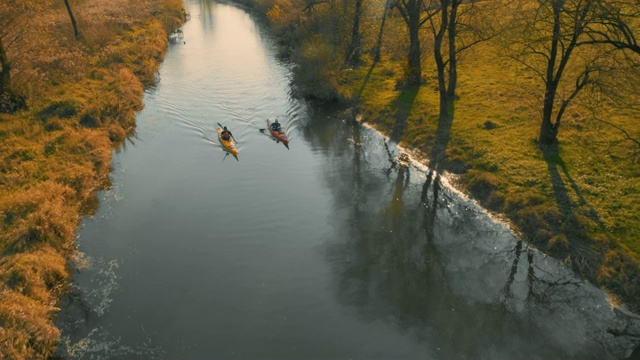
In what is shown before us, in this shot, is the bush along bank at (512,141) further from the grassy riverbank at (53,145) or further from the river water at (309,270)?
the grassy riverbank at (53,145)

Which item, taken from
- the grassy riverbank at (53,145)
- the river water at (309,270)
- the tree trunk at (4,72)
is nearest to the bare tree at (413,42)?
the river water at (309,270)

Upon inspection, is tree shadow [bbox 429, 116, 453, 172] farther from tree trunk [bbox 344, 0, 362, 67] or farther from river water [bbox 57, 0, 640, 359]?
tree trunk [bbox 344, 0, 362, 67]

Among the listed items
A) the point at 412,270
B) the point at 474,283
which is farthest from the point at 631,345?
the point at 412,270

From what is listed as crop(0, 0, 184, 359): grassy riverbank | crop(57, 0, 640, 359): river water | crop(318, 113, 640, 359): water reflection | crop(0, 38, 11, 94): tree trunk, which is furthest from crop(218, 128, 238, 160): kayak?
crop(0, 38, 11, 94): tree trunk

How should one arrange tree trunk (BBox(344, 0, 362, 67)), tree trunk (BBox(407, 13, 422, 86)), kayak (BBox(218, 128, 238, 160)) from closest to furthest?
kayak (BBox(218, 128, 238, 160)) < tree trunk (BBox(407, 13, 422, 86)) < tree trunk (BBox(344, 0, 362, 67))

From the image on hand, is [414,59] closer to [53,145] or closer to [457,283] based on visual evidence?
[457,283]

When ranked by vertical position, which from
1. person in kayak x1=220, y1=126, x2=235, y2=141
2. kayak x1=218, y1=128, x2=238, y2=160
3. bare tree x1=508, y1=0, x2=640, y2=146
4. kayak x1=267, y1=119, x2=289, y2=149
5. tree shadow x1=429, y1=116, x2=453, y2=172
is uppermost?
bare tree x1=508, y1=0, x2=640, y2=146

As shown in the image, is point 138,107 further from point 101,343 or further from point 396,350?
point 396,350
